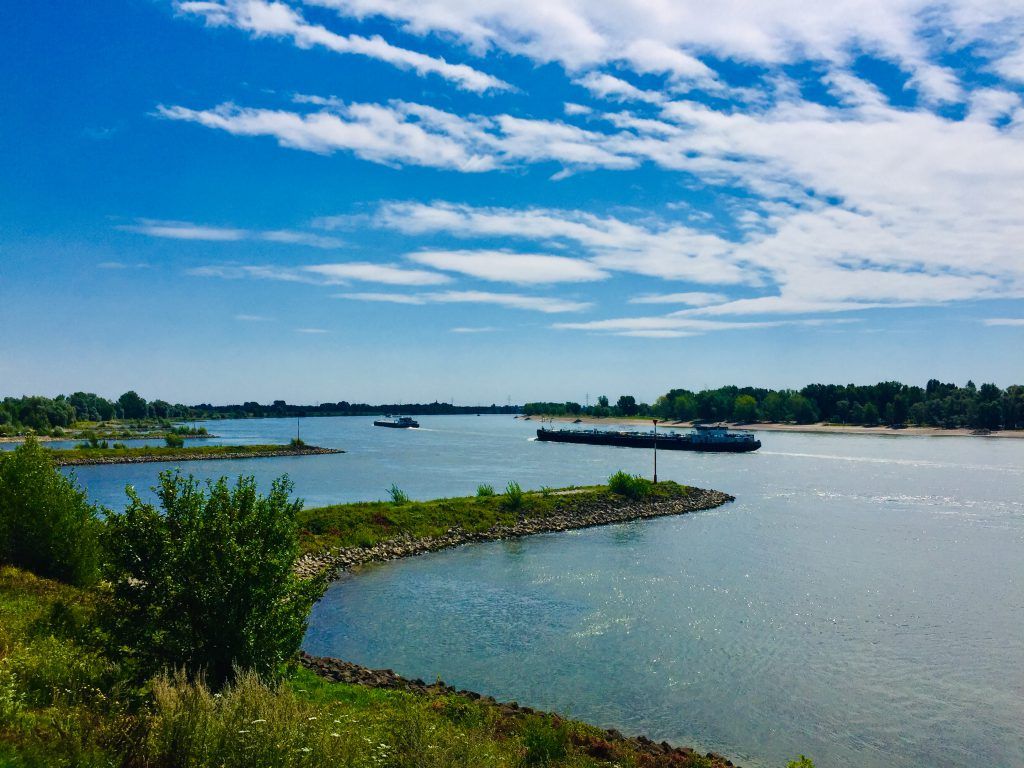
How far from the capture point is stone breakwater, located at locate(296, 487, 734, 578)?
40656 millimetres

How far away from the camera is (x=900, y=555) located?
1763 inches

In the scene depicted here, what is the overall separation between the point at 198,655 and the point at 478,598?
845 inches

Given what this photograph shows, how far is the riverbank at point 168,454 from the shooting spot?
120 metres

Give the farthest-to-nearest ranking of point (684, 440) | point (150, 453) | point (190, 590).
→ point (684, 440)
point (150, 453)
point (190, 590)

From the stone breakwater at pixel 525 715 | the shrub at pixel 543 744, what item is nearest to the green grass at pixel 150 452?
the stone breakwater at pixel 525 715

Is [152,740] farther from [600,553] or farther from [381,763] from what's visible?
[600,553]

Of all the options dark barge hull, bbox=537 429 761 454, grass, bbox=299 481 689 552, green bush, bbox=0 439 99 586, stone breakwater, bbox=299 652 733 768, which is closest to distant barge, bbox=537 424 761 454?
dark barge hull, bbox=537 429 761 454

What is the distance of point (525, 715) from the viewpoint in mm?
18750

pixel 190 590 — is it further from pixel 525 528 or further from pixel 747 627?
Result: pixel 525 528

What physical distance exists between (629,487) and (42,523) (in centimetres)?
4952

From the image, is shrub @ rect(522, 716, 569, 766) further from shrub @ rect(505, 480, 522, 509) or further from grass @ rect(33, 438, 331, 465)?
grass @ rect(33, 438, 331, 465)

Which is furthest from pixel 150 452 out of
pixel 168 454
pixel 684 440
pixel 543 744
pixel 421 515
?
pixel 543 744

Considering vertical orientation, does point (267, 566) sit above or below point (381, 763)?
above

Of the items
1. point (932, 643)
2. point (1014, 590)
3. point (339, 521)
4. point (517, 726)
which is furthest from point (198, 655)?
point (1014, 590)
